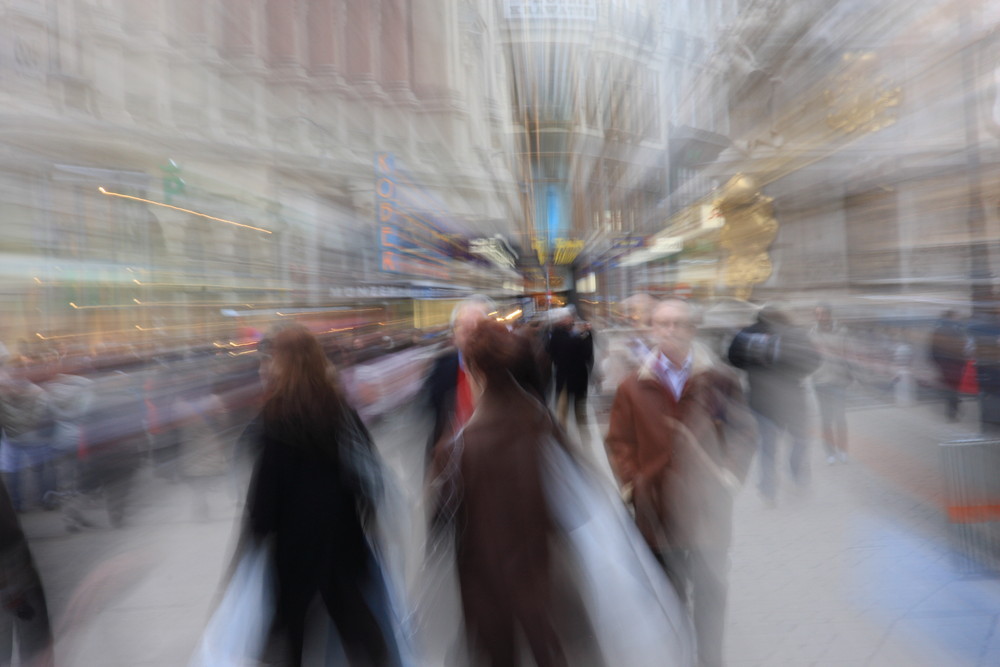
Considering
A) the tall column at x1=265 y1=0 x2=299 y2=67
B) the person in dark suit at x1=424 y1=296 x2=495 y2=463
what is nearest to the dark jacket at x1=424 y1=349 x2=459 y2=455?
the person in dark suit at x1=424 y1=296 x2=495 y2=463

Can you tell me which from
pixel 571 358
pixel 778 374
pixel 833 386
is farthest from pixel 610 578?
pixel 571 358

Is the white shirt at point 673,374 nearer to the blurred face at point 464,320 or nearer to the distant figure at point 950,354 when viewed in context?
the blurred face at point 464,320

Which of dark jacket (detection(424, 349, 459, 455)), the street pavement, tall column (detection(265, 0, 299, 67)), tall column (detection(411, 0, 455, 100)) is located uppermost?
tall column (detection(411, 0, 455, 100))

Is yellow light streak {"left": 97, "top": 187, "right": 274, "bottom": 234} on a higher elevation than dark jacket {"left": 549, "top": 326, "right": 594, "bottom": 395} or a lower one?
higher

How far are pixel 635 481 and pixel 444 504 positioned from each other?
943 mm

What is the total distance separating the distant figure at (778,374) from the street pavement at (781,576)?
426mm

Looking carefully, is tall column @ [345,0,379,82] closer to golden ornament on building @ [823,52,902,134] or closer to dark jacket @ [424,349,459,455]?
dark jacket @ [424,349,459,455]

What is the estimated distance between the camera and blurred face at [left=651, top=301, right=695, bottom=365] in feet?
11.5

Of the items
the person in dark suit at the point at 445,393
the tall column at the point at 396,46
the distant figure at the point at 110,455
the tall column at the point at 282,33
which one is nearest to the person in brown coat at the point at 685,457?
the person in dark suit at the point at 445,393

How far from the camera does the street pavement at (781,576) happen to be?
404 cm

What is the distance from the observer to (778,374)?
24.0 feet

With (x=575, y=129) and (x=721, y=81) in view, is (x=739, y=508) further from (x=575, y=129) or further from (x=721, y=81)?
(x=575, y=129)

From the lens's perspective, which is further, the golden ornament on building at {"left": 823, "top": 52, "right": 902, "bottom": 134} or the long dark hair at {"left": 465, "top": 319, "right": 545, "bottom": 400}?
the golden ornament on building at {"left": 823, "top": 52, "right": 902, "bottom": 134}

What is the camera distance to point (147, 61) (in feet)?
14.0
